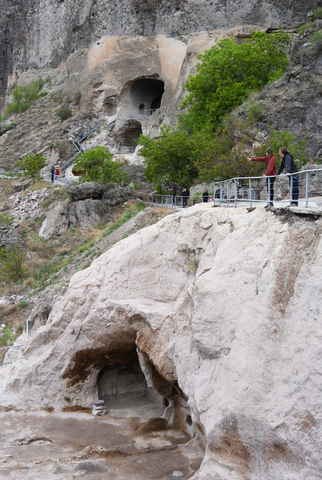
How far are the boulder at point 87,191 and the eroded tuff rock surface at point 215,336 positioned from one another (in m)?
15.3

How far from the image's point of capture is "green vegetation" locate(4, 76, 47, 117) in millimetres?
53688

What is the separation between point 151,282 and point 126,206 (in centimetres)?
1570

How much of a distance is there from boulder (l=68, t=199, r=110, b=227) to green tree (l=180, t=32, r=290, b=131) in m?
7.57

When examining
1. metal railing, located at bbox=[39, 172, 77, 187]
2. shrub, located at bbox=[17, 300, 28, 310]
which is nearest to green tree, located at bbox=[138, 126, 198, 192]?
shrub, located at bbox=[17, 300, 28, 310]

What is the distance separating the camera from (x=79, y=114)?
45969mm

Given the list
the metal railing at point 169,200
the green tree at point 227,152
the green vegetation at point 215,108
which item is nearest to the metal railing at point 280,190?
the green tree at point 227,152

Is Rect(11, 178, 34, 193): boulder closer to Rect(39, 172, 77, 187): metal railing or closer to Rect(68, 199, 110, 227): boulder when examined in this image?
Rect(39, 172, 77, 187): metal railing

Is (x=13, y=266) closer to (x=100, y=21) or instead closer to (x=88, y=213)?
(x=88, y=213)

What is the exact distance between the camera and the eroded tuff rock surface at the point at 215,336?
303 inches

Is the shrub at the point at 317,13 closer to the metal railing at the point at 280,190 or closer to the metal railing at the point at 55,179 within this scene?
the metal railing at the point at 280,190

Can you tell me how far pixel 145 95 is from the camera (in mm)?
47875

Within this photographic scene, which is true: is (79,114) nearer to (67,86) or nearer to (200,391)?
(67,86)

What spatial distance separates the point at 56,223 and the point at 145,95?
22.5 metres

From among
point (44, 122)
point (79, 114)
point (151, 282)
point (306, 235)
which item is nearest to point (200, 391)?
point (306, 235)
